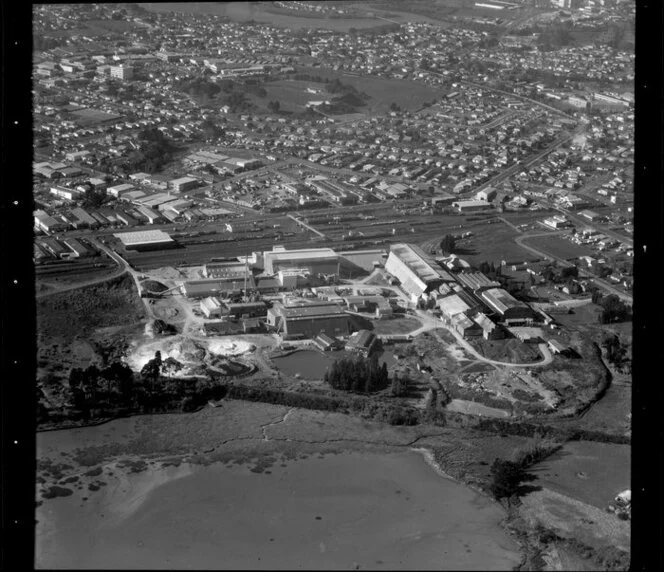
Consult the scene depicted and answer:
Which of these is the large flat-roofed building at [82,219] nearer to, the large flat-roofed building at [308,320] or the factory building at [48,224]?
the factory building at [48,224]

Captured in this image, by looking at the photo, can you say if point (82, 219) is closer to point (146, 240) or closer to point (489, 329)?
point (146, 240)

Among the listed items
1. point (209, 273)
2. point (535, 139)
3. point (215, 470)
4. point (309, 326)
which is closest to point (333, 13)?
point (535, 139)

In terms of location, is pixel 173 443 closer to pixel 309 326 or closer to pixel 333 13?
pixel 309 326

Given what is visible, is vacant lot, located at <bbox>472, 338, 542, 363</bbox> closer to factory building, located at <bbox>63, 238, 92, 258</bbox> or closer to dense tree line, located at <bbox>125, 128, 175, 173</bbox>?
factory building, located at <bbox>63, 238, 92, 258</bbox>

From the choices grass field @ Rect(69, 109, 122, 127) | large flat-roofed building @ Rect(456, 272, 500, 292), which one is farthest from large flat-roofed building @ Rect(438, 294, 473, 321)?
grass field @ Rect(69, 109, 122, 127)

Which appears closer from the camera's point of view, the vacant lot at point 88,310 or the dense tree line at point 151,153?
the vacant lot at point 88,310

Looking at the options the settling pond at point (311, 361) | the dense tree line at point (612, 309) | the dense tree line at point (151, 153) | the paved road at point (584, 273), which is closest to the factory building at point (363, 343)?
the settling pond at point (311, 361)
